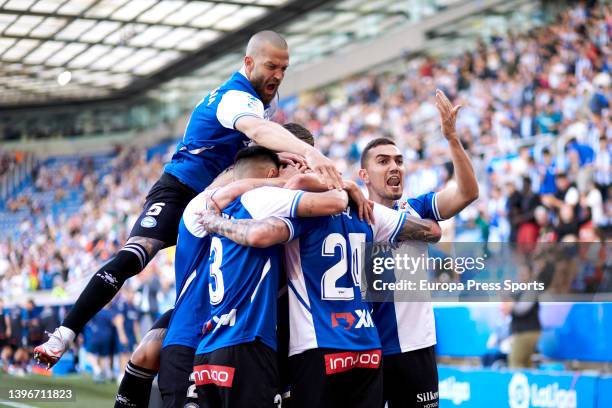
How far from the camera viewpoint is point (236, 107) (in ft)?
16.9

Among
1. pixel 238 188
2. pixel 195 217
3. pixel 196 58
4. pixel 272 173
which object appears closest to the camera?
pixel 238 188

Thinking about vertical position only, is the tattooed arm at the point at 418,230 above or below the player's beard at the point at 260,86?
below

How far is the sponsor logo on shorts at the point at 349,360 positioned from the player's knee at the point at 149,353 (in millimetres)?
1372

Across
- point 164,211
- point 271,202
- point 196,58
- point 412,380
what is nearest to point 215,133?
point 164,211

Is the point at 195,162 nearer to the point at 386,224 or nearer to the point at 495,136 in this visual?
the point at 386,224

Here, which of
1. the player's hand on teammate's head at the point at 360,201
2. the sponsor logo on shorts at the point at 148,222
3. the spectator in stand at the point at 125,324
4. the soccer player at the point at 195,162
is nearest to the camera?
the player's hand on teammate's head at the point at 360,201

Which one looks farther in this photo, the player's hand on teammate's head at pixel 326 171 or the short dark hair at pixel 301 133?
the short dark hair at pixel 301 133

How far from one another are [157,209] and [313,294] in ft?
5.39

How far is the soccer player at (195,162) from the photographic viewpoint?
17.2 feet

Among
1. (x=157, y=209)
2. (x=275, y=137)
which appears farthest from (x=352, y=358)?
(x=157, y=209)

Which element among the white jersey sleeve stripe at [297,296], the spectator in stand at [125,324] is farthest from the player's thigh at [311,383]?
the spectator in stand at [125,324]

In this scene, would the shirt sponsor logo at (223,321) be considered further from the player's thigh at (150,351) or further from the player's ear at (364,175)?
the player's ear at (364,175)

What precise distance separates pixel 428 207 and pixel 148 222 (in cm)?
184

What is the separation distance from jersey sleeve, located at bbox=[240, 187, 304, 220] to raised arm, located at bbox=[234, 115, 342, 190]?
0.19m
